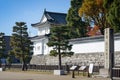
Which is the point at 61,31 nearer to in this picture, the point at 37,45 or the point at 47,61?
the point at 47,61

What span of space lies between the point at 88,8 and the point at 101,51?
7.69m

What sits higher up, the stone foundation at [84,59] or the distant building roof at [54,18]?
the distant building roof at [54,18]

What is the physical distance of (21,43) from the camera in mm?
44781

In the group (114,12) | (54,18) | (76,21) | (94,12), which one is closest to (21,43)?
(76,21)

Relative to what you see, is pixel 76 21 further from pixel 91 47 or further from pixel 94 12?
pixel 91 47

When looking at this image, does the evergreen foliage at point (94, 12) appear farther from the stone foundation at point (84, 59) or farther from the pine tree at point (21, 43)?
the pine tree at point (21, 43)

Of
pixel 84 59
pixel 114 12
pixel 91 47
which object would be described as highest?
pixel 114 12

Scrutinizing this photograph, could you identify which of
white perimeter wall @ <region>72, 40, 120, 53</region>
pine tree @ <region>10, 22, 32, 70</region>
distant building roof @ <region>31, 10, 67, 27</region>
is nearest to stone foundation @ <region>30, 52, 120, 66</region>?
white perimeter wall @ <region>72, 40, 120, 53</region>

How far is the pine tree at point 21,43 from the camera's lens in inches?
1748

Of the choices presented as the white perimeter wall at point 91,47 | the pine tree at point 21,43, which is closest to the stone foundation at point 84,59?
the white perimeter wall at point 91,47

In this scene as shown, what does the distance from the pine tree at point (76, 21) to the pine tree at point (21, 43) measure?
257 inches

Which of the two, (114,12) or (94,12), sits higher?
(94,12)

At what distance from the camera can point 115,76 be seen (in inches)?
859

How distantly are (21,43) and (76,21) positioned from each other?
8.50 metres
